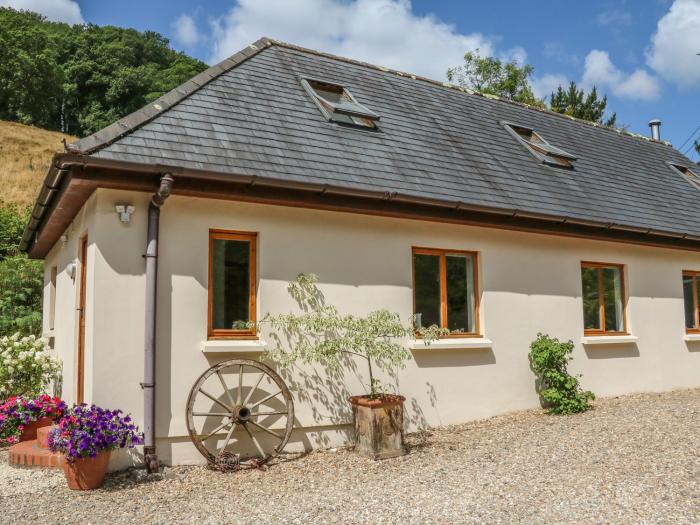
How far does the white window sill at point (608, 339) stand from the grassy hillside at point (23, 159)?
2883cm

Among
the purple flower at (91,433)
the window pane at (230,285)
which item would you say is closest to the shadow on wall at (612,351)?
the window pane at (230,285)

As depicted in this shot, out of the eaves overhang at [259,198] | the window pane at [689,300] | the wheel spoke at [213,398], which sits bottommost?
the wheel spoke at [213,398]

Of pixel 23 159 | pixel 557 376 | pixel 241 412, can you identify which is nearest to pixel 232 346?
pixel 241 412

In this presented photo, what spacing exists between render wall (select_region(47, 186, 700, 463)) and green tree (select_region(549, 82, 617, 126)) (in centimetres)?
2666

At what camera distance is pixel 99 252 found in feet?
21.9

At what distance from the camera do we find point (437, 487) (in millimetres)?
5797

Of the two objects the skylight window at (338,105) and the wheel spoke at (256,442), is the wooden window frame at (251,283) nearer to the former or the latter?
the wheel spoke at (256,442)

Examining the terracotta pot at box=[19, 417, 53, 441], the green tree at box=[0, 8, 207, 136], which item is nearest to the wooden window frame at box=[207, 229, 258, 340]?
the terracotta pot at box=[19, 417, 53, 441]

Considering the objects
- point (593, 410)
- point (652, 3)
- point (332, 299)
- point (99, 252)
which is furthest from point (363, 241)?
point (652, 3)

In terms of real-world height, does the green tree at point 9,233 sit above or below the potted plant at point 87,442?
above

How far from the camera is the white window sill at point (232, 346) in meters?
6.99

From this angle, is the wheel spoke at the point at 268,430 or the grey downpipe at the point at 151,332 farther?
the wheel spoke at the point at 268,430

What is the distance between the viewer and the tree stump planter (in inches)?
279

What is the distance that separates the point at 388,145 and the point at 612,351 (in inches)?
221
